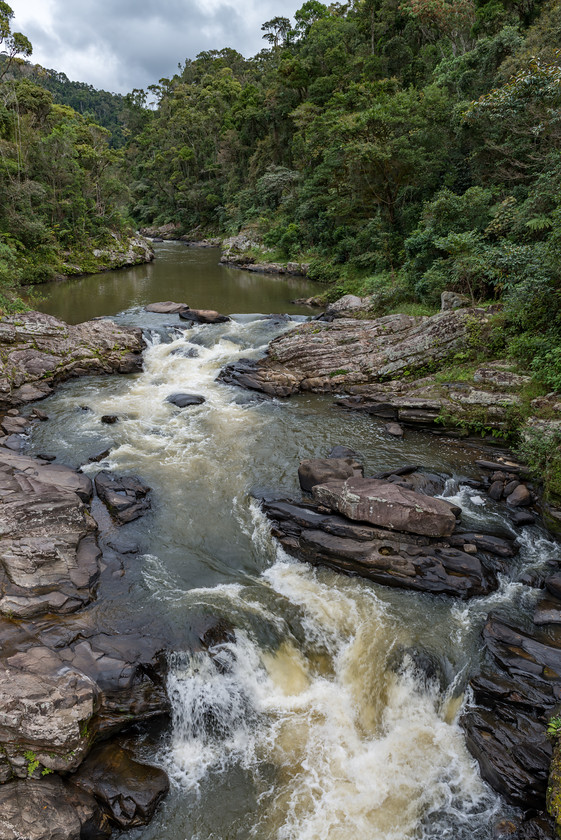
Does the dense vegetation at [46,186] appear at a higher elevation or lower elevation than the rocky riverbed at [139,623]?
higher

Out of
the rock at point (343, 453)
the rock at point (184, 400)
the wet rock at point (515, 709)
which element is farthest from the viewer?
the rock at point (184, 400)

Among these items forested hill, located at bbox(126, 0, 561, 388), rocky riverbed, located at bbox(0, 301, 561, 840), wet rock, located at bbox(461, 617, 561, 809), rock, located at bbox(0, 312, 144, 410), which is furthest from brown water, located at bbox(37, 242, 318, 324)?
wet rock, located at bbox(461, 617, 561, 809)

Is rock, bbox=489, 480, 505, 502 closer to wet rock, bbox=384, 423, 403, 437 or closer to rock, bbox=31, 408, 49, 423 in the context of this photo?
wet rock, bbox=384, 423, 403, 437

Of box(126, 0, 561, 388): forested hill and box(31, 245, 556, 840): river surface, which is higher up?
box(126, 0, 561, 388): forested hill

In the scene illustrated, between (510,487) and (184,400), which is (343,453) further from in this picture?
(184,400)

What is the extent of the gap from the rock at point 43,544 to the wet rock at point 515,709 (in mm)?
7274

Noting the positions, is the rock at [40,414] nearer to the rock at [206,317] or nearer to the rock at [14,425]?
the rock at [14,425]

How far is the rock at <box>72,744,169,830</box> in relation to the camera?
244 inches

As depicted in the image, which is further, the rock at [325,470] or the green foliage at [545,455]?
the rock at [325,470]

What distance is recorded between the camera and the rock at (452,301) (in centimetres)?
1786

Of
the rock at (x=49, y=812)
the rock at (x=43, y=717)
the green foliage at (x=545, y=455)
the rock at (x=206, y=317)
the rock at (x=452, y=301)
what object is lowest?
the rock at (x=49, y=812)

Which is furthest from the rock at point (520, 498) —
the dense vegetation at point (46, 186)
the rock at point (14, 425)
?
the dense vegetation at point (46, 186)

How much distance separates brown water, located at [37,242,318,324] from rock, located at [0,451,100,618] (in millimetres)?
16542

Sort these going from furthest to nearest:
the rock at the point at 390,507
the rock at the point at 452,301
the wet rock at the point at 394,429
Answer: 1. the rock at the point at 452,301
2. the wet rock at the point at 394,429
3. the rock at the point at 390,507
